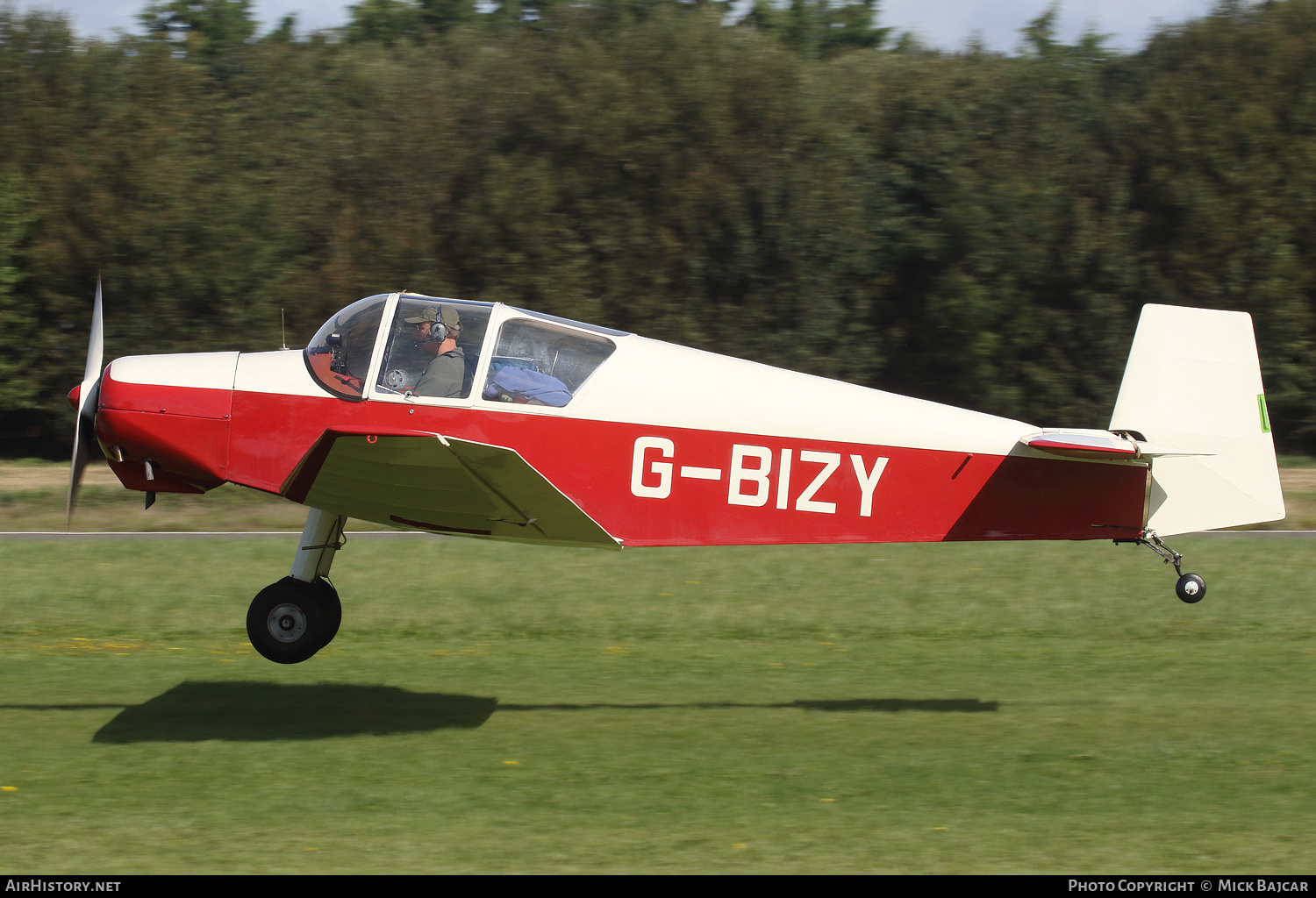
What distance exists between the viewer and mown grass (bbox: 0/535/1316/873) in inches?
249

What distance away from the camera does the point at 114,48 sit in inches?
968

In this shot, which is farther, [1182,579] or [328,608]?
→ [328,608]

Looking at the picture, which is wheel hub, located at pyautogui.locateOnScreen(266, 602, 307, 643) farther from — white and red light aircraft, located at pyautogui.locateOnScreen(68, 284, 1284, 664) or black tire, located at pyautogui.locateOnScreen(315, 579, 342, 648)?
white and red light aircraft, located at pyautogui.locateOnScreen(68, 284, 1284, 664)

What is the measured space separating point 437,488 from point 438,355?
827 millimetres

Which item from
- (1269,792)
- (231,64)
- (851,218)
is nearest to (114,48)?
(231,64)

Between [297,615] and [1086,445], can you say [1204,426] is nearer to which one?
[1086,445]

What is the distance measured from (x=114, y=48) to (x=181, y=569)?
15532 millimetres

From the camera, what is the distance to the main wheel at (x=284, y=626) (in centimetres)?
817

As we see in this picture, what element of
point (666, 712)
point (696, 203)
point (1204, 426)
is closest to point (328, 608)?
point (666, 712)

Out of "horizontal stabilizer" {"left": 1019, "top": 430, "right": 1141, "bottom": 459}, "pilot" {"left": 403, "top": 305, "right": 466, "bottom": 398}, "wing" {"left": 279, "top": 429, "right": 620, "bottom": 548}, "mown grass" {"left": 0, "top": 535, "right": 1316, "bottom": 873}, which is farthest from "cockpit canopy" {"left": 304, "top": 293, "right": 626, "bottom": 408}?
"horizontal stabilizer" {"left": 1019, "top": 430, "right": 1141, "bottom": 459}

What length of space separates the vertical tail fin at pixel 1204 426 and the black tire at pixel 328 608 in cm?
527

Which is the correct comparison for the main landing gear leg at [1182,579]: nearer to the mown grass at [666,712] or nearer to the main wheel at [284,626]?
the mown grass at [666,712]

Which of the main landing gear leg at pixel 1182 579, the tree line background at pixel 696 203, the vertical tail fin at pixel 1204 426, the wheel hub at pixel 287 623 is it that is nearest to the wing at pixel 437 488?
the wheel hub at pixel 287 623

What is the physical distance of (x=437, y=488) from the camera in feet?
25.0
